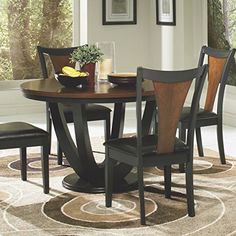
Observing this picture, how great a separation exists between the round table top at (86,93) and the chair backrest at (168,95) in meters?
0.32

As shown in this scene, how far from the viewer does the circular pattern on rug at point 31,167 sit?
4816mm

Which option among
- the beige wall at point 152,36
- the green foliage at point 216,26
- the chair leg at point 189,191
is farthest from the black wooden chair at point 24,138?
the beige wall at point 152,36

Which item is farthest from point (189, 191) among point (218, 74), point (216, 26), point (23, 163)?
point (216, 26)

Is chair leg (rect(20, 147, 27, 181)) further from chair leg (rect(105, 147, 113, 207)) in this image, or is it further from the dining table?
chair leg (rect(105, 147, 113, 207))

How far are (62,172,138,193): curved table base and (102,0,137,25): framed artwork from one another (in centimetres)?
362

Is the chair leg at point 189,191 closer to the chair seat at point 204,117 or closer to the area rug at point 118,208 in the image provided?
the area rug at point 118,208

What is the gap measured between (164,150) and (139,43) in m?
4.49

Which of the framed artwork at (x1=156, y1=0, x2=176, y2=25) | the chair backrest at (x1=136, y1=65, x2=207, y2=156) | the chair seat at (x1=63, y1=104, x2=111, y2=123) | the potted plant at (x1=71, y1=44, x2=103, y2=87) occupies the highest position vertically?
the framed artwork at (x1=156, y1=0, x2=176, y2=25)

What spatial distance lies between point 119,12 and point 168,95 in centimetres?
444

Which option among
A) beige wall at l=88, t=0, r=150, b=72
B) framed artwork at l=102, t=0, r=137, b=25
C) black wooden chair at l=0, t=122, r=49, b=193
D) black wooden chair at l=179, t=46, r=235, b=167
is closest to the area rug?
black wooden chair at l=0, t=122, r=49, b=193

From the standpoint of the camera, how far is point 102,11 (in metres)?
7.73

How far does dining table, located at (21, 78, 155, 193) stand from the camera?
4.02 meters

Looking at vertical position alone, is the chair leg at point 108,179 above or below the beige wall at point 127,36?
below

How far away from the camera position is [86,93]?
3.92 meters
